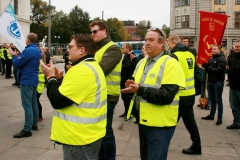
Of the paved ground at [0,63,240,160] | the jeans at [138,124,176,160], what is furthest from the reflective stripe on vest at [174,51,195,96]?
the jeans at [138,124,176,160]

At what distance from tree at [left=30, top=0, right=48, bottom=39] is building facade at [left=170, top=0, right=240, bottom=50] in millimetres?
36094

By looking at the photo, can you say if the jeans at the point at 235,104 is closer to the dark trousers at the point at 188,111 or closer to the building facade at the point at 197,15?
the dark trousers at the point at 188,111

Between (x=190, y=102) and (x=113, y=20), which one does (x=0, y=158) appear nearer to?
(x=190, y=102)

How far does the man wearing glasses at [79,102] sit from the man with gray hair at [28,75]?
2.93 meters

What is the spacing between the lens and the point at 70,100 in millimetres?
2582

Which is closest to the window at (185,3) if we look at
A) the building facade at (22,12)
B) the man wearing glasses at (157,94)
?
the building facade at (22,12)

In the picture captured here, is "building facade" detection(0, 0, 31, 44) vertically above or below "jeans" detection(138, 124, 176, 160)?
above

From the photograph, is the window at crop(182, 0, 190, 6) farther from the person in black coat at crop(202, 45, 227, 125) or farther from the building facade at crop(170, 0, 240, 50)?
the person in black coat at crop(202, 45, 227, 125)

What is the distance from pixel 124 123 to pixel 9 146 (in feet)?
9.07

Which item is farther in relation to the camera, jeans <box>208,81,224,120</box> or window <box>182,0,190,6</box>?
window <box>182,0,190,6</box>

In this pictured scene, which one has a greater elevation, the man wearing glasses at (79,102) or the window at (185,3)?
the window at (185,3)

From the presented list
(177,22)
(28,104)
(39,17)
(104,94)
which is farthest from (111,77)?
(39,17)

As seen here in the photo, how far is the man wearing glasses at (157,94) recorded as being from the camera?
2926 mm

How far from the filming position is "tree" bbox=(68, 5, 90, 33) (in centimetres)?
7556
